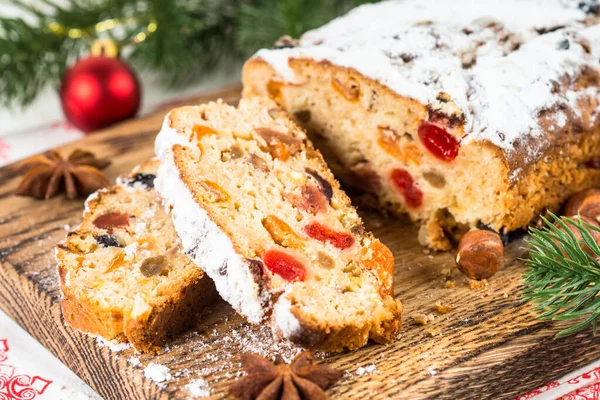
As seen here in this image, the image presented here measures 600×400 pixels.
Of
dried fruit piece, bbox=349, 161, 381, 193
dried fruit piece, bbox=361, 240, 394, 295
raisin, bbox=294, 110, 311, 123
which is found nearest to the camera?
dried fruit piece, bbox=361, 240, 394, 295

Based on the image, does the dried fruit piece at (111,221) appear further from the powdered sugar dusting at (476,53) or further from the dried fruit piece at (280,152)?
the powdered sugar dusting at (476,53)

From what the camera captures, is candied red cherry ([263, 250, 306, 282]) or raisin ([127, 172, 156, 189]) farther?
raisin ([127, 172, 156, 189])

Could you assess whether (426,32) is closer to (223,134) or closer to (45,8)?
(223,134)

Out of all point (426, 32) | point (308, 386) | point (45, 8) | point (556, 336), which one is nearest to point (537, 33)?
point (426, 32)

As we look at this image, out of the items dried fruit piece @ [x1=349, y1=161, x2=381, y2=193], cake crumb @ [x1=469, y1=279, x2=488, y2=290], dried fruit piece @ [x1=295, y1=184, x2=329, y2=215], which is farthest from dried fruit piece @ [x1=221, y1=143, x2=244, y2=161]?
cake crumb @ [x1=469, y1=279, x2=488, y2=290]

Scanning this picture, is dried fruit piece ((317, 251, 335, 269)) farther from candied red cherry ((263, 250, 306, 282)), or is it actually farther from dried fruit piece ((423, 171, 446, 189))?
dried fruit piece ((423, 171, 446, 189))
